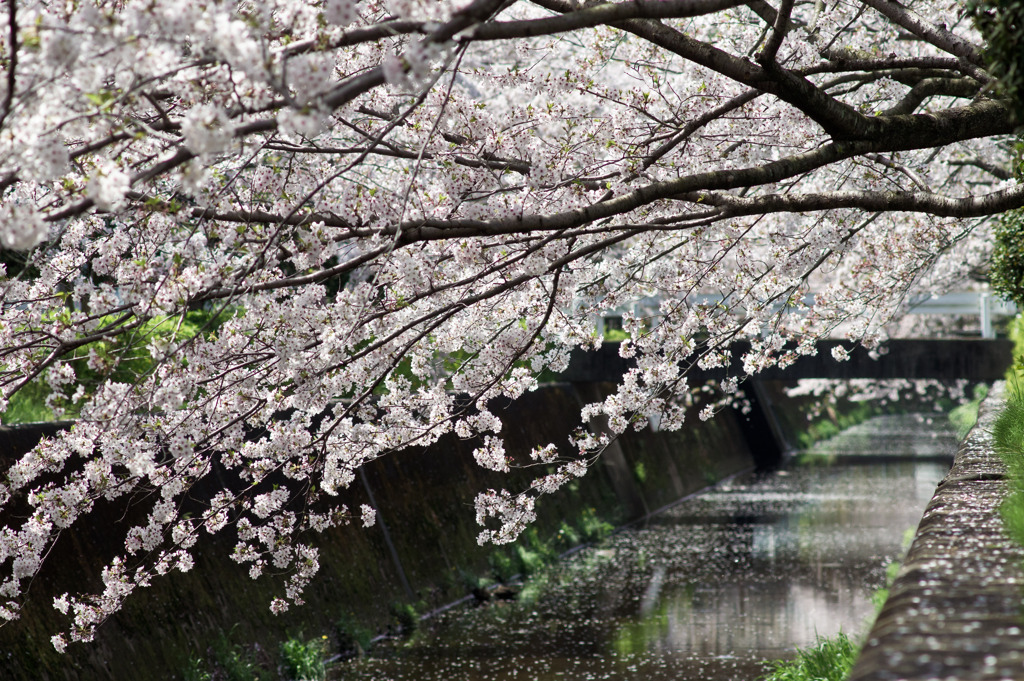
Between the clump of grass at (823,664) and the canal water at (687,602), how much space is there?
59 centimetres

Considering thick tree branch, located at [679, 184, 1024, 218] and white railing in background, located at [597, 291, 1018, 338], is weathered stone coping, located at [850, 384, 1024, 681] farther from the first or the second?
white railing in background, located at [597, 291, 1018, 338]

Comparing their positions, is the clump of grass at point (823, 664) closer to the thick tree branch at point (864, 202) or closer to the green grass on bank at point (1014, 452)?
the green grass on bank at point (1014, 452)

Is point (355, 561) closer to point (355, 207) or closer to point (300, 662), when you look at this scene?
point (300, 662)

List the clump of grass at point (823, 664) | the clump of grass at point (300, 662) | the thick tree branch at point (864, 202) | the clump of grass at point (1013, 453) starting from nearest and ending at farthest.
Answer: the clump of grass at point (1013, 453), the thick tree branch at point (864, 202), the clump of grass at point (823, 664), the clump of grass at point (300, 662)

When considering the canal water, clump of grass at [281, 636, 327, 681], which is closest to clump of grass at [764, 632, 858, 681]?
the canal water

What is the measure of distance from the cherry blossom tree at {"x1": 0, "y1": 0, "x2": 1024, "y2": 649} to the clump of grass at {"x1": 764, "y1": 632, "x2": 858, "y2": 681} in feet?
7.22

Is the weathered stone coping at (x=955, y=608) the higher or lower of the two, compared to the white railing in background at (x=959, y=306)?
lower

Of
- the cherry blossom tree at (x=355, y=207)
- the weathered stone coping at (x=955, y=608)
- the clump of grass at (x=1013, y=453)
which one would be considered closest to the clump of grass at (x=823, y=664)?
the clump of grass at (x=1013, y=453)

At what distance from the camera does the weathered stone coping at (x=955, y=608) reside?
244 centimetres

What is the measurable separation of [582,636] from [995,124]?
7117 mm

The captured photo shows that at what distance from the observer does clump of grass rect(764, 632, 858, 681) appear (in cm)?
736

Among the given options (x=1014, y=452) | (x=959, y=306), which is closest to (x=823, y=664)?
(x=1014, y=452)

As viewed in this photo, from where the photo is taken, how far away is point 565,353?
6.92m

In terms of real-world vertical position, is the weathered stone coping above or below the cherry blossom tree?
below
